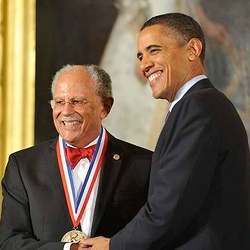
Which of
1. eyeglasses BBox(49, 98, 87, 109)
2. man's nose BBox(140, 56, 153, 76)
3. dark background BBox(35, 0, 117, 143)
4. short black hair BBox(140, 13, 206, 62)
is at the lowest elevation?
eyeglasses BBox(49, 98, 87, 109)

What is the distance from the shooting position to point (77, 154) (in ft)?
9.35

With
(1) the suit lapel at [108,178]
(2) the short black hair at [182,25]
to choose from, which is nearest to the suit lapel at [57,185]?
Result: (1) the suit lapel at [108,178]

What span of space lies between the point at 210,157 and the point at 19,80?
1908 millimetres

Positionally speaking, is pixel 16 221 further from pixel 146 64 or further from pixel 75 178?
pixel 146 64

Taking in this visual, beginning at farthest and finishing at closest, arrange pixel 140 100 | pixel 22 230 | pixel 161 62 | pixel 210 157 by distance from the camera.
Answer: pixel 140 100
pixel 22 230
pixel 161 62
pixel 210 157

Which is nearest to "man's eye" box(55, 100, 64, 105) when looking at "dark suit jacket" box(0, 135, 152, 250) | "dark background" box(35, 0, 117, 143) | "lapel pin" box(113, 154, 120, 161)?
"dark suit jacket" box(0, 135, 152, 250)

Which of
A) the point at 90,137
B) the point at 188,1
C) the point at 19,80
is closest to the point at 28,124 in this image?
the point at 19,80

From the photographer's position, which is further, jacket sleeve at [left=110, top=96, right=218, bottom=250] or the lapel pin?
the lapel pin

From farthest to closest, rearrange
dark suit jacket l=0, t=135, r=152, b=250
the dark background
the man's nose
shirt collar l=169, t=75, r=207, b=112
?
the dark background < dark suit jacket l=0, t=135, r=152, b=250 < the man's nose < shirt collar l=169, t=75, r=207, b=112

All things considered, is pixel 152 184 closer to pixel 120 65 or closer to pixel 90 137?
pixel 90 137

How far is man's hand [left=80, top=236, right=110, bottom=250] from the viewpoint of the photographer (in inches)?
91.3

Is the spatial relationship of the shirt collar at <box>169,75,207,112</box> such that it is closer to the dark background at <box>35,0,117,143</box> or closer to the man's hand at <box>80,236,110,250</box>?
the man's hand at <box>80,236,110,250</box>

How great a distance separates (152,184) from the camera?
2207mm

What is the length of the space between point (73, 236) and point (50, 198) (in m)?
0.22
